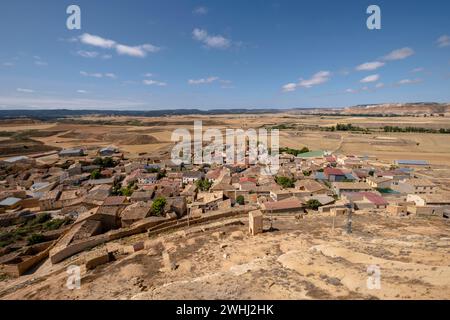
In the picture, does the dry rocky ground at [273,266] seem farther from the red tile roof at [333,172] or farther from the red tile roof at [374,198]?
the red tile roof at [333,172]

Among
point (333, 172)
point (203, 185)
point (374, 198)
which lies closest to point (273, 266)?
point (374, 198)

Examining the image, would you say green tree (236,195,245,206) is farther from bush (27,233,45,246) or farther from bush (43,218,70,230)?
bush (27,233,45,246)

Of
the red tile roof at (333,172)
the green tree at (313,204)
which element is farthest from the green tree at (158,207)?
the red tile roof at (333,172)

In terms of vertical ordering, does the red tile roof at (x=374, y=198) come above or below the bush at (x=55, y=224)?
above

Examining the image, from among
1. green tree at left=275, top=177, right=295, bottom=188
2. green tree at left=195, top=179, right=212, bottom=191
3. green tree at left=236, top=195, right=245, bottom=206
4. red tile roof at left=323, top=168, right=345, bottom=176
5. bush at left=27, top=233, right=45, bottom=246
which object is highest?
red tile roof at left=323, top=168, right=345, bottom=176

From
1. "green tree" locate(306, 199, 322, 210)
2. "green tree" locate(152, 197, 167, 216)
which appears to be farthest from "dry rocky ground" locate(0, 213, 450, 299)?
"green tree" locate(306, 199, 322, 210)

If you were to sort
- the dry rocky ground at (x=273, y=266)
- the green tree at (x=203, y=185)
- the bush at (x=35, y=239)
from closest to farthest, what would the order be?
the dry rocky ground at (x=273, y=266) < the bush at (x=35, y=239) < the green tree at (x=203, y=185)

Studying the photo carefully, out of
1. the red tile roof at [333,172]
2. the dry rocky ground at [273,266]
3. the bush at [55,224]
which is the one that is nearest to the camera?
the dry rocky ground at [273,266]
